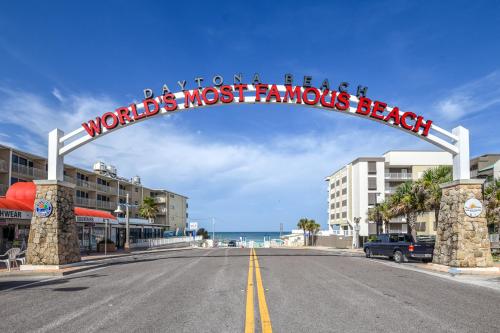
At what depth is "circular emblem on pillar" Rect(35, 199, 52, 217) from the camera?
65.0 ft

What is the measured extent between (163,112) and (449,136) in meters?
13.2

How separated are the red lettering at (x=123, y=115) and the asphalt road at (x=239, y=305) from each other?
916 centimetres

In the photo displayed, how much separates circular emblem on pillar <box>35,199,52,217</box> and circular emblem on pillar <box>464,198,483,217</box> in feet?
57.8

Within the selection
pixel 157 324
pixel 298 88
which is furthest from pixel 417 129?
pixel 157 324

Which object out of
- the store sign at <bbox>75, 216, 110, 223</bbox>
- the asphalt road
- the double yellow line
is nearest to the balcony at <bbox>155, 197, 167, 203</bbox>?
the store sign at <bbox>75, 216, 110, 223</bbox>

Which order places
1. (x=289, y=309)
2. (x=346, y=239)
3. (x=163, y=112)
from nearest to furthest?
(x=289, y=309) → (x=163, y=112) → (x=346, y=239)

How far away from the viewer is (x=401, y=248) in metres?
26.0

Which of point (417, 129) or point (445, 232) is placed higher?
point (417, 129)

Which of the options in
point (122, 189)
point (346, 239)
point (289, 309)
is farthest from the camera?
point (122, 189)

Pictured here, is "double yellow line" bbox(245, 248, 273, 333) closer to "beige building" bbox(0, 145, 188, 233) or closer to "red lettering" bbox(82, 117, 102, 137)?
"red lettering" bbox(82, 117, 102, 137)

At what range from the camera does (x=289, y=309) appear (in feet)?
29.5

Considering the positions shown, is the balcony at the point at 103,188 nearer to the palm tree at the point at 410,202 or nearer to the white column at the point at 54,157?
the palm tree at the point at 410,202

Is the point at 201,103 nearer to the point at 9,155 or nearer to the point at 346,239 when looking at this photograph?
the point at 9,155

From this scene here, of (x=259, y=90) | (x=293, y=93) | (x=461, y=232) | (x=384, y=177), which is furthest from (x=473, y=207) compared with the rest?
(x=384, y=177)
